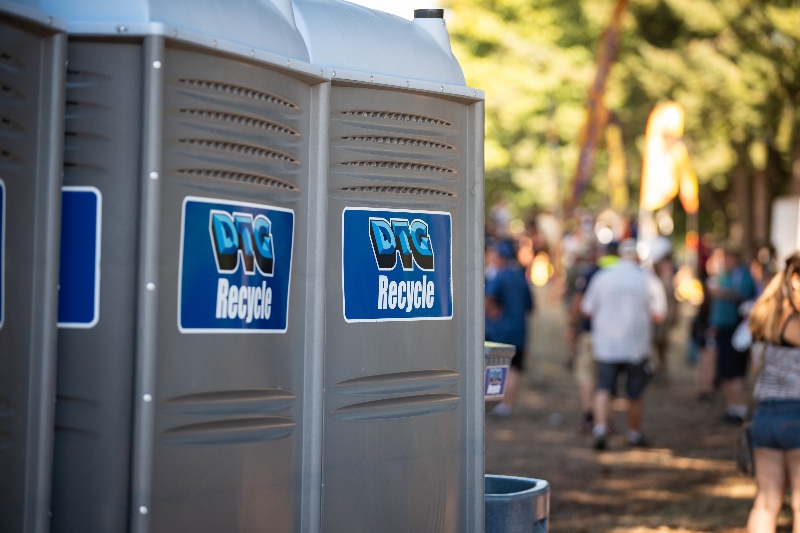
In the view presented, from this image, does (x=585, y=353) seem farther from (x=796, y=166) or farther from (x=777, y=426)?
(x=796, y=166)

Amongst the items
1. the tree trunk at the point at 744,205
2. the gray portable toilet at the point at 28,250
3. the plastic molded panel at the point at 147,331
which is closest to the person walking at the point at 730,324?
the plastic molded panel at the point at 147,331

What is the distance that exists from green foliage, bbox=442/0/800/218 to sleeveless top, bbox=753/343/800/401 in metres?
17.0

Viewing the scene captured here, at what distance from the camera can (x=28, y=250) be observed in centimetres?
315

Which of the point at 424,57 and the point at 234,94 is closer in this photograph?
the point at 234,94

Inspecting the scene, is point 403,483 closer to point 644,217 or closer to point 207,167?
point 207,167

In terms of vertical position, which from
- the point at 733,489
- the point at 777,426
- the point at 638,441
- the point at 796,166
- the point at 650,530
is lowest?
the point at 650,530

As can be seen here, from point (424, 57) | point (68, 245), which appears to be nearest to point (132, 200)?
point (68, 245)

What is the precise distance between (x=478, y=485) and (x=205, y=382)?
4.77 ft

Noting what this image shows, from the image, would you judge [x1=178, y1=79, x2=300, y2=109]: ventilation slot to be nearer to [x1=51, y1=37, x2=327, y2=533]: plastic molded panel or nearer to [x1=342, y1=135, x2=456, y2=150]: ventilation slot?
[x1=51, y1=37, x2=327, y2=533]: plastic molded panel

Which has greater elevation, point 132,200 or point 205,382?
point 132,200

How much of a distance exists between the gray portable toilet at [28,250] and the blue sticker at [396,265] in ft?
3.69

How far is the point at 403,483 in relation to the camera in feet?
13.7

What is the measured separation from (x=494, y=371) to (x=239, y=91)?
1912mm

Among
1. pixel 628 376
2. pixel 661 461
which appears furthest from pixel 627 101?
pixel 661 461
